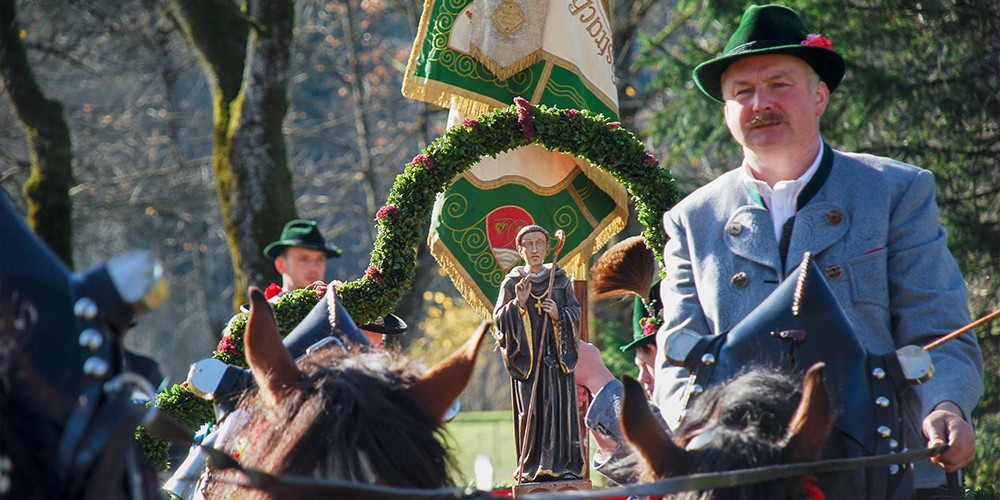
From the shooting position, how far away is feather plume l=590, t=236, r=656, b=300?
6867 mm

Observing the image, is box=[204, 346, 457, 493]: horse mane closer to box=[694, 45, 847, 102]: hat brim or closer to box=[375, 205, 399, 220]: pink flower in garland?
box=[694, 45, 847, 102]: hat brim

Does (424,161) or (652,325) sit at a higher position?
(424,161)

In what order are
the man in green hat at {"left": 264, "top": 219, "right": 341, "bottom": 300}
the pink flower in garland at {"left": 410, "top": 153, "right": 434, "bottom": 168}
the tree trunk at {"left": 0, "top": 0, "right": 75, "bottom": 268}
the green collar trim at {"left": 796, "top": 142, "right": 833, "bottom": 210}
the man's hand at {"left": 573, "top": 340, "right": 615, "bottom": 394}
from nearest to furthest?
the green collar trim at {"left": 796, "top": 142, "right": 833, "bottom": 210}
the pink flower in garland at {"left": 410, "top": 153, "right": 434, "bottom": 168}
the man's hand at {"left": 573, "top": 340, "right": 615, "bottom": 394}
the man in green hat at {"left": 264, "top": 219, "right": 341, "bottom": 300}
the tree trunk at {"left": 0, "top": 0, "right": 75, "bottom": 268}

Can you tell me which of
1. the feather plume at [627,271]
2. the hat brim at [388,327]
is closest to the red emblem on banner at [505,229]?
the feather plume at [627,271]

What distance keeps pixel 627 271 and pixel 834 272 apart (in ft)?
12.5

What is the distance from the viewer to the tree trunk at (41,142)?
11.3 meters

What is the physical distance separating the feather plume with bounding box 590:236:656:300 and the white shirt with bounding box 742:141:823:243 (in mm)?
3484

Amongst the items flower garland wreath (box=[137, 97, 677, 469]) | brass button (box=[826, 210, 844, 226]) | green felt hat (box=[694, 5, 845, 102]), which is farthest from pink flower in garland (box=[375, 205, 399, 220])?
brass button (box=[826, 210, 844, 226])

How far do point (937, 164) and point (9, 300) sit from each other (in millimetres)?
9319

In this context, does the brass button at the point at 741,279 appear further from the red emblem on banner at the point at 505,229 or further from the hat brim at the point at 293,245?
the hat brim at the point at 293,245

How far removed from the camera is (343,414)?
2.23 metres

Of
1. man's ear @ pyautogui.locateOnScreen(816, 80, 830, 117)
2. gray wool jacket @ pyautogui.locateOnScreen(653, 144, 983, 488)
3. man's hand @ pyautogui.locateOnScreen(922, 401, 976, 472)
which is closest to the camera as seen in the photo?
man's hand @ pyautogui.locateOnScreen(922, 401, 976, 472)

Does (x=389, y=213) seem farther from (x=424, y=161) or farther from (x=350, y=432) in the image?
(x=350, y=432)

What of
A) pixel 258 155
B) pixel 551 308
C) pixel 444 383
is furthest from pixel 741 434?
pixel 258 155
